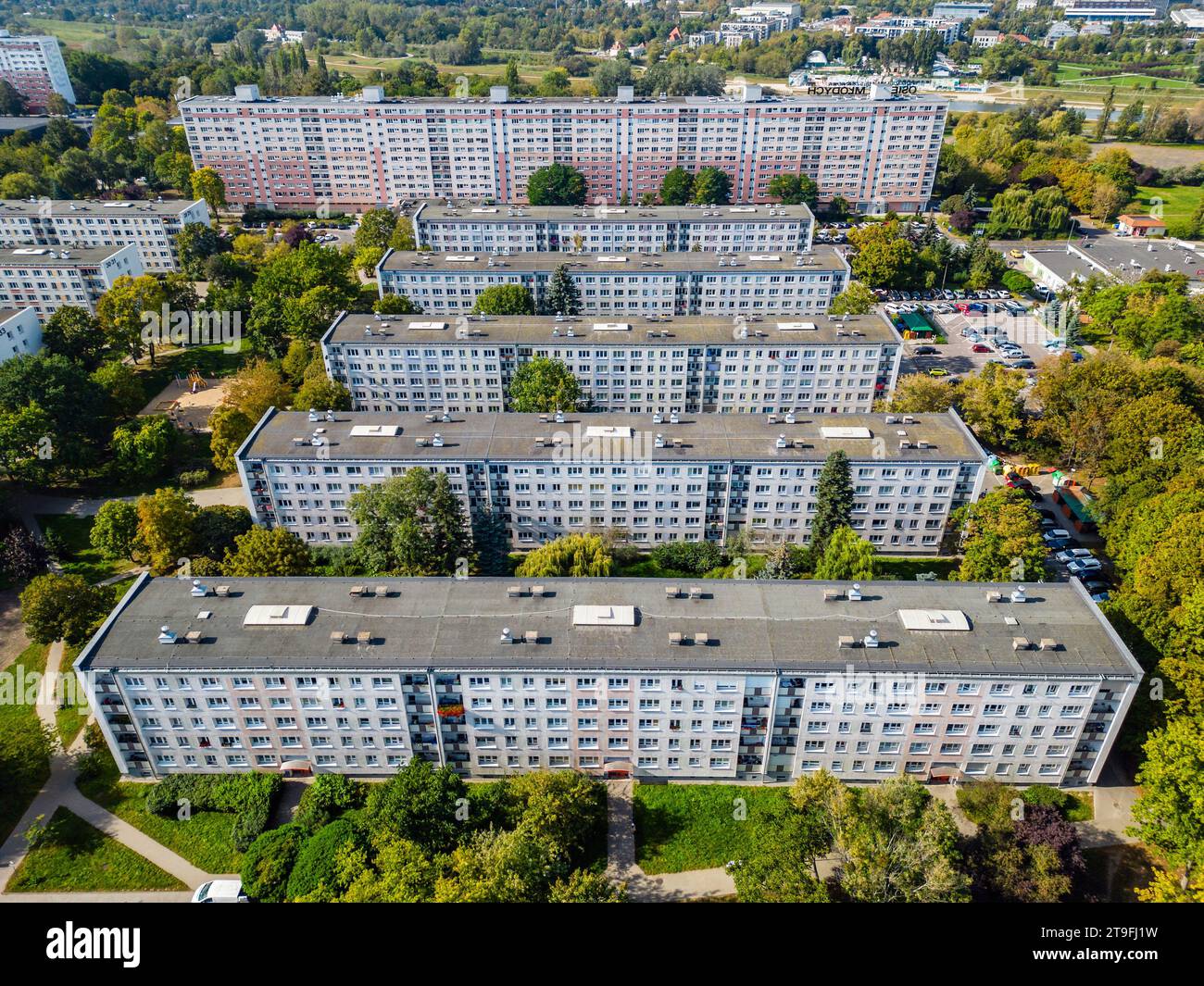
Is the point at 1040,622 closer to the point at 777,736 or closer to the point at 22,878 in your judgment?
the point at 777,736

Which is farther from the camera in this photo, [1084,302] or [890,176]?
[890,176]

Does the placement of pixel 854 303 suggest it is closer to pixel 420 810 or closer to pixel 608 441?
pixel 608 441

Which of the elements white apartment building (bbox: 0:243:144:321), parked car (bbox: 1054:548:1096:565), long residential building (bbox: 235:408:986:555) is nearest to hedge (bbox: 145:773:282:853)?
long residential building (bbox: 235:408:986:555)

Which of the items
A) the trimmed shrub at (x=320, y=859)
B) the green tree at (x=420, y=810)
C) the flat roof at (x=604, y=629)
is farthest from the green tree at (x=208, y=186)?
the green tree at (x=420, y=810)

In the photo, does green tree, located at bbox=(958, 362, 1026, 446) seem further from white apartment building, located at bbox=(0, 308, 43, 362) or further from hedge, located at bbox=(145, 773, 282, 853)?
white apartment building, located at bbox=(0, 308, 43, 362)

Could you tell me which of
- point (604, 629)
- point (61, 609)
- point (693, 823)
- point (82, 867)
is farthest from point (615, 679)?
point (61, 609)
